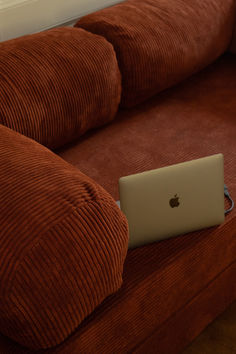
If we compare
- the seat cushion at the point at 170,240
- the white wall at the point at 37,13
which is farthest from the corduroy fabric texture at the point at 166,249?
the white wall at the point at 37,13

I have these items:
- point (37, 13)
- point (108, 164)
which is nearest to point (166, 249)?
point (108, 164)

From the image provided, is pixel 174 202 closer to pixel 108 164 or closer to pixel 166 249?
pixel 166 249

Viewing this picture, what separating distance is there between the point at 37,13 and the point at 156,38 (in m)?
0.42

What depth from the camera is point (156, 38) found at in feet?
5.00

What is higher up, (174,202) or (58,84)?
(58,84)

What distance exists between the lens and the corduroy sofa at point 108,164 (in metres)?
0.81

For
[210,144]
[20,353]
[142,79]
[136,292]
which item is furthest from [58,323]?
[142,79]

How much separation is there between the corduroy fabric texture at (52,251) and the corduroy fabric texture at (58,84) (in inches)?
15.2

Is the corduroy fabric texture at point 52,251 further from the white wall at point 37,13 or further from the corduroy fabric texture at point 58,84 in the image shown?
the white wall at point 37,13

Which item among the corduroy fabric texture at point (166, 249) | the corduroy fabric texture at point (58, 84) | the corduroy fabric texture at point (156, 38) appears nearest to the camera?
the corduroy fabric texture at point (166, 249)

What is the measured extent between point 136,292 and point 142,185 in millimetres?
215

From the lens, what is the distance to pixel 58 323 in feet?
2.73

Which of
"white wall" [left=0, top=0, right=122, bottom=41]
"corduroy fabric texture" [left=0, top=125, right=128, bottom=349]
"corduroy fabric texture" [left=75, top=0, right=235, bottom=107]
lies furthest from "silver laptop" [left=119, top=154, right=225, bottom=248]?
"white wall" [left=0, top=0, right=122, bottom=41]

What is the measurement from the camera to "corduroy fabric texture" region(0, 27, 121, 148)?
1.26 metres
